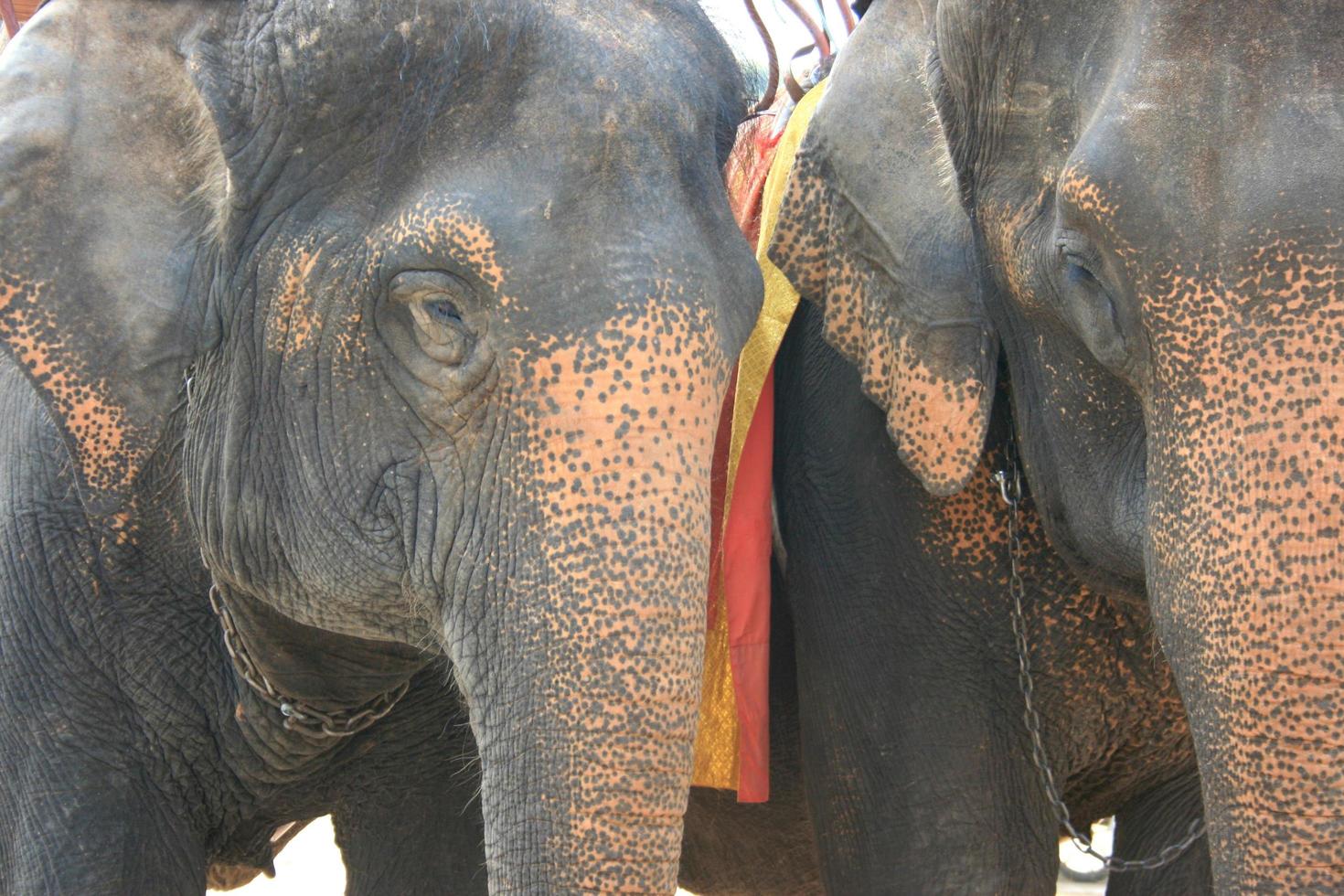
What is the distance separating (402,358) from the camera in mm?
2201

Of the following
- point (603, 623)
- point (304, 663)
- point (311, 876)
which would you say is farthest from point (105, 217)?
point (311, 876)

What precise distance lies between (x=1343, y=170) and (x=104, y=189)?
1415mm

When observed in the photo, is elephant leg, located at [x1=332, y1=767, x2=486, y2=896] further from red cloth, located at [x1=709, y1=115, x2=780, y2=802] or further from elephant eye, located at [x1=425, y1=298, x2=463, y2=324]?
elephant eye, located at [x1=425, y1=298, x2=463, y2=324]

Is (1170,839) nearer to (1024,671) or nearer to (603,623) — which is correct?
(1024,671)

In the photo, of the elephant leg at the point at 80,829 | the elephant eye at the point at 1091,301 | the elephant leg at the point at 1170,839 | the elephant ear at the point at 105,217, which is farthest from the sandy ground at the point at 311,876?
the elephant eye at the point at 1091,301

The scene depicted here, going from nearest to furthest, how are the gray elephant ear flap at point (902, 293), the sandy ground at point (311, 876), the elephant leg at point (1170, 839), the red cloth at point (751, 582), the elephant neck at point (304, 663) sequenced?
1. the gray elephant ear flap at point (902, 293)
2. the elephant neck at point (304, 663)
3. the red cloth at point (751, 582)
4. the elephant leg at point (1170, 839)
5. the sandy ground at point (311, 876)

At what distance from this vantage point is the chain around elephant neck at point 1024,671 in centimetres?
258

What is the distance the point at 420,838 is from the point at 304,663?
1.52ft

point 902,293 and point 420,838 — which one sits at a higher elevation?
point 902,293

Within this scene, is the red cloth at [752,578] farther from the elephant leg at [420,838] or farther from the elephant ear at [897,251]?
the elephant leg at [420,838]

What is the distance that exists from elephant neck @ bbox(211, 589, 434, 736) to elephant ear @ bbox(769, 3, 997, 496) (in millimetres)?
718

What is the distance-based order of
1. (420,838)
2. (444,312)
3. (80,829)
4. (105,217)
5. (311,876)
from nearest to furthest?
1. (444,312)
2. (105,217)
3. (80,829)
4. (420,838)
5. (311,876)

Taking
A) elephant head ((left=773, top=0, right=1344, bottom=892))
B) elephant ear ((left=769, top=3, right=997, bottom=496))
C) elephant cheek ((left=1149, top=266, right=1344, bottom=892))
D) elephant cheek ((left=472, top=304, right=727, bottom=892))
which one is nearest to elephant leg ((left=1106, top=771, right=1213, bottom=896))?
elephant head ((left=773, top=0, right=1344, bottom=892))

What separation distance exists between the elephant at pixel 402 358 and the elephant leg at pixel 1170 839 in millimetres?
1097
